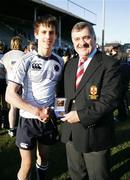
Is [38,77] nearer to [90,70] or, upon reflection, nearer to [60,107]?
[60,107]

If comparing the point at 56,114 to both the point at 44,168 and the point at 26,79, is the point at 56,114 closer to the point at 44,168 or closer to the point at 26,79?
the point at 26,79

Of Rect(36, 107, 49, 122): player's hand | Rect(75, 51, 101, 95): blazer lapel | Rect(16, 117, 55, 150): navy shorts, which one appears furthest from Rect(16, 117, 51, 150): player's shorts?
Rect(75, 51, 101, 95): blazer lapel

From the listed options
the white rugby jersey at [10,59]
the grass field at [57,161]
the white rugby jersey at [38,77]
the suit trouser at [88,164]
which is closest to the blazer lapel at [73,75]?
the white rugby jersey at [38,77]

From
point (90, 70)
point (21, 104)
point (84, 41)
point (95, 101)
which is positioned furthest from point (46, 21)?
point (95, 101)

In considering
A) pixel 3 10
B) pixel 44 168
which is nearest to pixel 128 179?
pixel 44 168

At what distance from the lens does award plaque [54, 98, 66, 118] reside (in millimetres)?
3164

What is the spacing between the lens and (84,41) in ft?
9.82

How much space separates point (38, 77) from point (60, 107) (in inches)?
15.5

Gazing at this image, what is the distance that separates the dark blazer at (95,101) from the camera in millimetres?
2924

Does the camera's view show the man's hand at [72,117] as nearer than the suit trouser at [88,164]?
Yes

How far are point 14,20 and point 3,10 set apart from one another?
2941 mm

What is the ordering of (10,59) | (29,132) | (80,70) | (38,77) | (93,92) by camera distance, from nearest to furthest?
1. (93,92)
2. (80,70)
3. (38,77)
4. (29,132)
5. (10,59)

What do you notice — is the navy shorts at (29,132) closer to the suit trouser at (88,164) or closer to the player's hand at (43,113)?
the player's hand at (43,113)

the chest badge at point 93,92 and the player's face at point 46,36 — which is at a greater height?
the player's face at point 46,36
